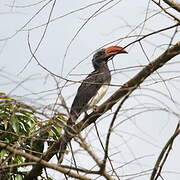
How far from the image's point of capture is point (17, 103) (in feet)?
7.84

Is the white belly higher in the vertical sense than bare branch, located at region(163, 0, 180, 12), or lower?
higher

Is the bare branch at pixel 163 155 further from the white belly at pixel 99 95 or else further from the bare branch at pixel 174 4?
the white belly at pixel 99 95

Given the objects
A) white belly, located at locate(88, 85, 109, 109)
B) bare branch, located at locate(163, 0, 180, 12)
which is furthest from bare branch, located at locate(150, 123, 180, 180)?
white belly, located at locate(88, 85, 109, 109)

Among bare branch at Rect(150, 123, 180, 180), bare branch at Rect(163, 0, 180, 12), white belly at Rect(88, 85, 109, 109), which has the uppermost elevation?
white belly at Rect(88, 85, 109, 109)

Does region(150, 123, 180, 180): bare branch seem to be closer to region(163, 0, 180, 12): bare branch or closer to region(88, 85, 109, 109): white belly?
region(163, 0, 180, 12): bare branch

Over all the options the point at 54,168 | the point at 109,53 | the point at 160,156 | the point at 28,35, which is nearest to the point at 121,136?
the point at 160,156

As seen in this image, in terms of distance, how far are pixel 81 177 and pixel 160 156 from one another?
1.25 feet


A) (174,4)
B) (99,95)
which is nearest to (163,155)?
(174,4)

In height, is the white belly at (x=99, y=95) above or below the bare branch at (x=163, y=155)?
above

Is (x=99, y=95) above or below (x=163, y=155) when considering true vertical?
above

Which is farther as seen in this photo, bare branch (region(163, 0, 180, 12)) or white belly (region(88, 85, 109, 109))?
white belly (region(88, 85, 109, 109))

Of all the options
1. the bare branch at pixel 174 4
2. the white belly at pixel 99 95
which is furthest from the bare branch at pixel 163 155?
the white belly at pixel 99 95

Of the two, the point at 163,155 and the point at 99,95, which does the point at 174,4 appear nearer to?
the point at 163,155

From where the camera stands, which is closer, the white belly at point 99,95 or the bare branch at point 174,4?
the bare branch at point 174,4
